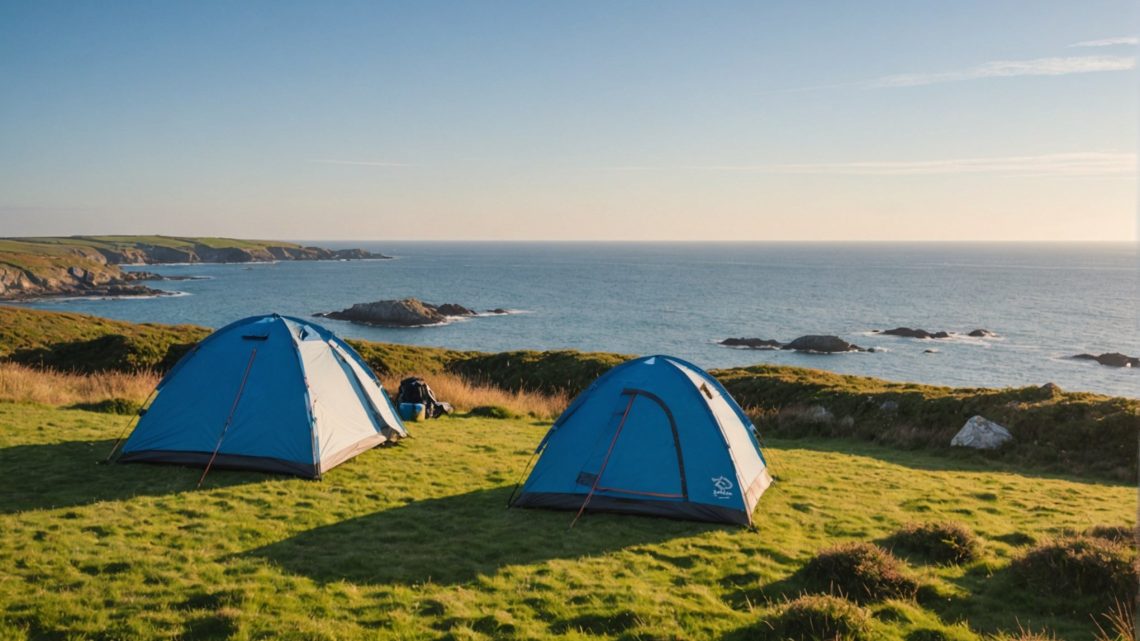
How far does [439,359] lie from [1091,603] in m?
39.1

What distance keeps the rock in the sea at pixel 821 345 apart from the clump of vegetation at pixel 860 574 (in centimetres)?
7499

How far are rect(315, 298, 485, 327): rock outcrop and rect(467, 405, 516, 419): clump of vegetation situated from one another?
80043 millimetres

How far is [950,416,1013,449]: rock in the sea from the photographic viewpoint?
18969mm

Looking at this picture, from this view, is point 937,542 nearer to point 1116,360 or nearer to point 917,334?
point 1116,360

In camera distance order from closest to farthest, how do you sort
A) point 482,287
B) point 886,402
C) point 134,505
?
point 134,505 < point 886,402 < point 482,287

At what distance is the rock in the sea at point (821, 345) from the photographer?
80.4 metres

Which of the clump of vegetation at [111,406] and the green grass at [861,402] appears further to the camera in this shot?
the clump of vegetation at [111,406]

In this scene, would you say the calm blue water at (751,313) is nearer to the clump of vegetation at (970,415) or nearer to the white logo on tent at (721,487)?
the clump of vegetation at (970,415)

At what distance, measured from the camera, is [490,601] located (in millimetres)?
7879

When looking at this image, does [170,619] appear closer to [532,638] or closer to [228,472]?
[532,638]

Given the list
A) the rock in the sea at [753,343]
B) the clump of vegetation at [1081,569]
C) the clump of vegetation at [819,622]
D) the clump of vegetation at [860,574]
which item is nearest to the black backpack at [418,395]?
the clump of vegetation at [860,574]

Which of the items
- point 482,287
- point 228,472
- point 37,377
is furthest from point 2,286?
point 228,472

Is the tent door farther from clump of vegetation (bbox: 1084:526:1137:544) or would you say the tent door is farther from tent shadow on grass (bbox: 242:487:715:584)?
clump of vegetation (bbox: 1084:526:1137:544)

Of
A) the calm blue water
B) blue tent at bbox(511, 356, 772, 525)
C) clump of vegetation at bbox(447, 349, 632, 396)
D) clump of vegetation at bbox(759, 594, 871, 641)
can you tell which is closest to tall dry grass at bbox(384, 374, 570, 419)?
clump of vegetation at bbox(447, 349, 632, 396)
